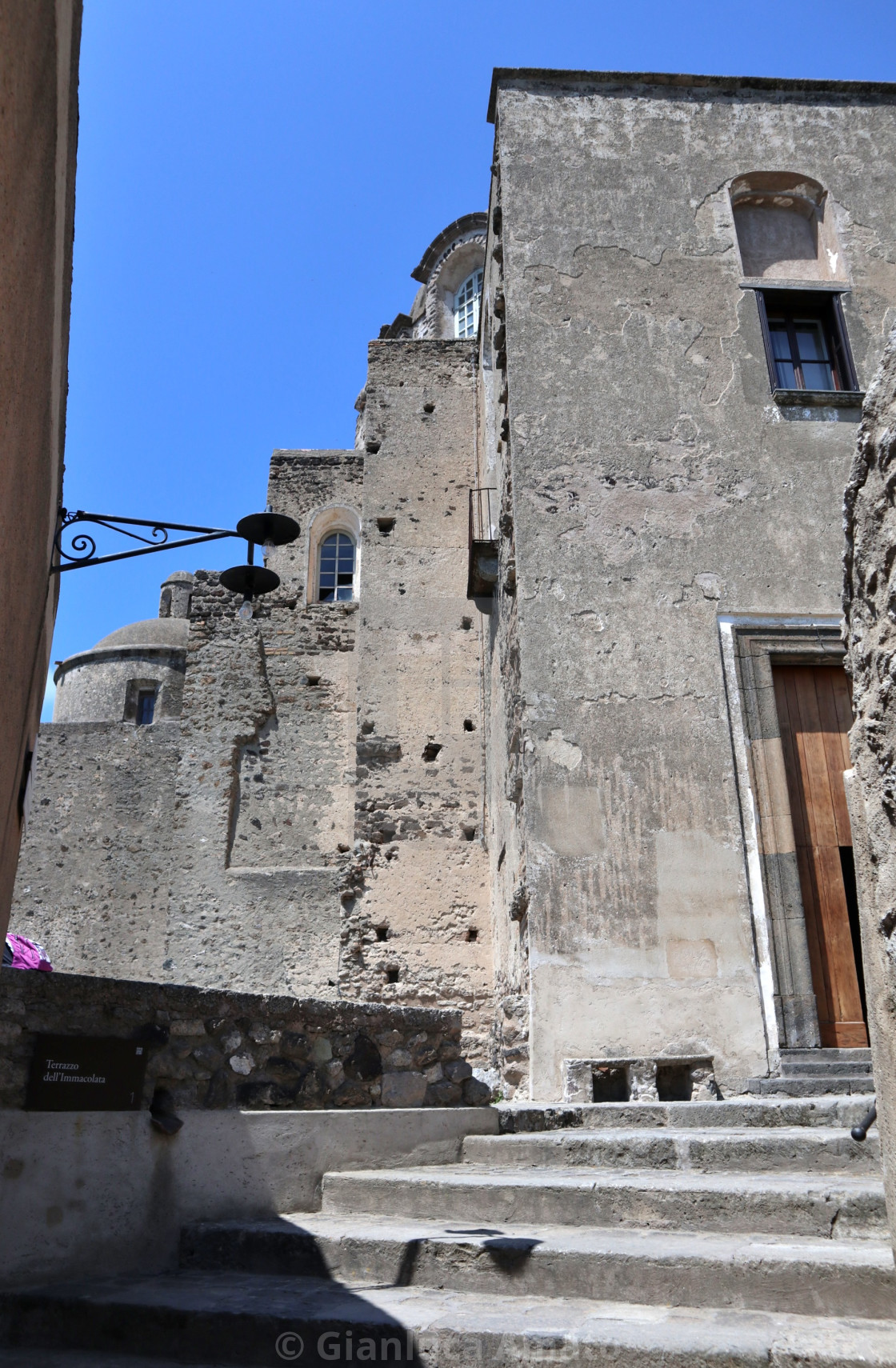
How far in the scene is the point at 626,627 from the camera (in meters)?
7.25

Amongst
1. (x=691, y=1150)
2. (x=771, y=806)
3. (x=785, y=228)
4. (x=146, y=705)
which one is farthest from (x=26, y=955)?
(x=146, y=705)

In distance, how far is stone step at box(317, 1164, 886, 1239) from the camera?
10.1 ft

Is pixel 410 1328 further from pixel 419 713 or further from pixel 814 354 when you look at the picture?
pixel 419 713

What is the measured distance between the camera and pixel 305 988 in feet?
43.1

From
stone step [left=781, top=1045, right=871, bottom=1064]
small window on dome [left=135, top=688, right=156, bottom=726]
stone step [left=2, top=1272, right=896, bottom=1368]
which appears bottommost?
stone step [left=2, top=1272, right=896, bottom=1368]

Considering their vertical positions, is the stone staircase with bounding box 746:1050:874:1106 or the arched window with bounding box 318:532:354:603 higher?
the arched window with bounding box 318:532:354:603

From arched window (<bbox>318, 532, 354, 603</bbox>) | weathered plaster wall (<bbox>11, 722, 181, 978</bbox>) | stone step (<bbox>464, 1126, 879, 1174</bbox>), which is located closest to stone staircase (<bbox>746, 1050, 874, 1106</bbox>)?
stone step (<bbox>464, 1126, 879, 1174</bbox>)

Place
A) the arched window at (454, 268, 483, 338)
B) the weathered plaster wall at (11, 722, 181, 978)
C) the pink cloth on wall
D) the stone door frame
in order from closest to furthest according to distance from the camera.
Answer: the stone door frame, the pink cloth on wall, the weathered plaster wall at (11, 722, 181, 978), the arched window at (454, 268, 483, 338)

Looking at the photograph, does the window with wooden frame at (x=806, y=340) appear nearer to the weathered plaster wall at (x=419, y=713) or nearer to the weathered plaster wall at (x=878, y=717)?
the weathered plaster wall at (x=419, y=713)

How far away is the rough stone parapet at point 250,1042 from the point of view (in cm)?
349

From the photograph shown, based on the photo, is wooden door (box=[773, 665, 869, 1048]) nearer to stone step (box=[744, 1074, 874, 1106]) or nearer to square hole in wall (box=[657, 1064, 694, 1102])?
stone step (box=[744, 1074, 874, 1106])

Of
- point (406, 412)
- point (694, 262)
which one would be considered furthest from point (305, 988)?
point (694, 262)

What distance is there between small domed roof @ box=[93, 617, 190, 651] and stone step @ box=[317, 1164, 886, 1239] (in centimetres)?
2041

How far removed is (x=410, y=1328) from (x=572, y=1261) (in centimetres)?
56
